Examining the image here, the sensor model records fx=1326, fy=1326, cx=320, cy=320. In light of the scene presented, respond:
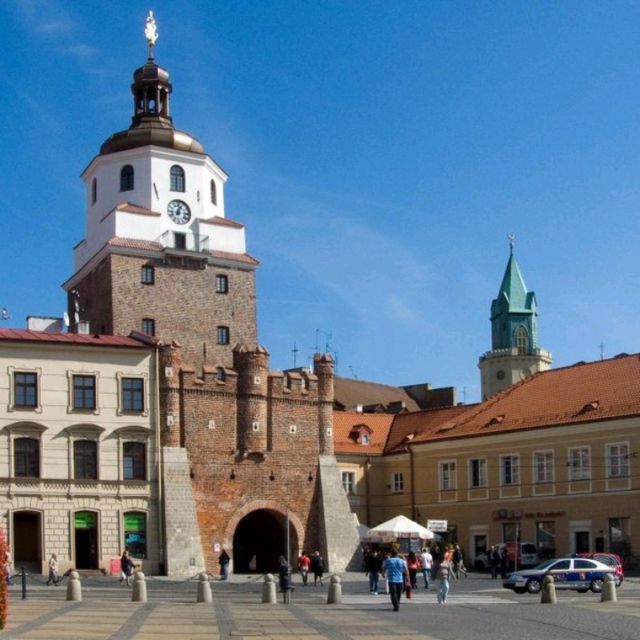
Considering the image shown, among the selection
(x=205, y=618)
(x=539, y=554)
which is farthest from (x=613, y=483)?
(x=205, y=618)

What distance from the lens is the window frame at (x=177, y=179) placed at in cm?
6594

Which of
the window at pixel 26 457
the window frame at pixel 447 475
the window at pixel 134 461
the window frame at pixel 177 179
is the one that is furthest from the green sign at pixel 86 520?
the window frame at pixel 447 475

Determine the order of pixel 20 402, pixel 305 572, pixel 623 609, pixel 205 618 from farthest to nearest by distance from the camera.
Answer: pixel 20 402 → pixel 305 572 → pixel 623 609 → pixel 205 618

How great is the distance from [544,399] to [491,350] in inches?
2810

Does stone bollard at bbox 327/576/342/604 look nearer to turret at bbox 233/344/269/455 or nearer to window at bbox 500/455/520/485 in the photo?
turret at bbox 233/344/269/455

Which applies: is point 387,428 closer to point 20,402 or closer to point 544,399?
point 544,399

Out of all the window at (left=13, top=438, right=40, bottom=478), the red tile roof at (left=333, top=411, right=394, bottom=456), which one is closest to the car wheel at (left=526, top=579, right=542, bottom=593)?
the window at (left=13, top=438, right=40, bottom=478)

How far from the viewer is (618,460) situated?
194ft

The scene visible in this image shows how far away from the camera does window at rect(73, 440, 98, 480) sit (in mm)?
54844

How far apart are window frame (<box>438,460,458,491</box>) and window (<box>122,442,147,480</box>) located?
17.7m

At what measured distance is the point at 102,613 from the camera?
32.5 meters

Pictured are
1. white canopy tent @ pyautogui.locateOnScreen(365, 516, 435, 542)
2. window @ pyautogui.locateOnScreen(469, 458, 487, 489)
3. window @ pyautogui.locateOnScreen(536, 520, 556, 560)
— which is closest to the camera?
white canopy tent @ pyautogui.locateOnScreen(365, 516, 435, 542)

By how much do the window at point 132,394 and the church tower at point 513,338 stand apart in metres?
81.0

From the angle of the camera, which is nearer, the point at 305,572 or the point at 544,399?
the point at 305,572
